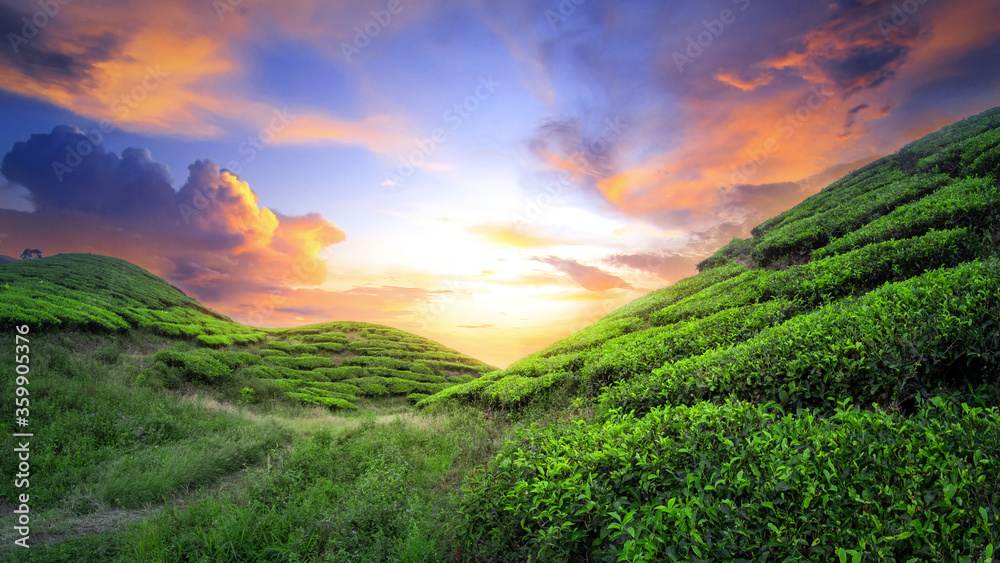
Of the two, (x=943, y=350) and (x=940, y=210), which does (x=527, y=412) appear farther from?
(x=940, y=210)

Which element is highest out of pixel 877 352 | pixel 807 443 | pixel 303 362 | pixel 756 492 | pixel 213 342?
pixel 213 342

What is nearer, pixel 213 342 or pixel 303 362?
pixel 213 342

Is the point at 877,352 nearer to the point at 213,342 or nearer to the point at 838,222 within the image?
the point at 838,222

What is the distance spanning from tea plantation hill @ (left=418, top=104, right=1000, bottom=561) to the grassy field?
0.03 m

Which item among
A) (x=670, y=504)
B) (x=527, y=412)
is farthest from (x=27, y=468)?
(x=670, y=504)

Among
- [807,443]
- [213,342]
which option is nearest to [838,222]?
[807,443]

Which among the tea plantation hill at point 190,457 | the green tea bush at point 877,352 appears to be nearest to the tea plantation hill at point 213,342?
the tea plantation hill at point 190,457

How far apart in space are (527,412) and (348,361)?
28.5m

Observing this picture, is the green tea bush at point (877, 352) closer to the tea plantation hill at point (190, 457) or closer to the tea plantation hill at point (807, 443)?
the tea plantation hill at point (807, 443)

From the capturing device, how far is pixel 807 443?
15.0ft

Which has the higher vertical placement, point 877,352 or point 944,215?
point 944,215

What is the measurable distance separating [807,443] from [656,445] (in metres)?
1.72

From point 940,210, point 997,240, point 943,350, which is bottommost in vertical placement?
point 943,350

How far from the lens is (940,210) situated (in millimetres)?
11398
